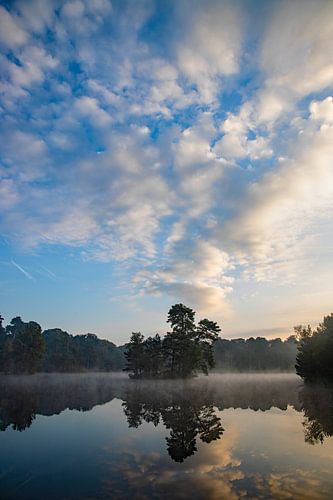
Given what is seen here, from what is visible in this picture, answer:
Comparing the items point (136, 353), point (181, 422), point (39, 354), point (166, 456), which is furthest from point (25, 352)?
point (166, 456)

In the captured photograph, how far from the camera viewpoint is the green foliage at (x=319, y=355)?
161ft

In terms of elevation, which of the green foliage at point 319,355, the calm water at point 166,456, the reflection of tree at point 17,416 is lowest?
the calm water at point 166,456

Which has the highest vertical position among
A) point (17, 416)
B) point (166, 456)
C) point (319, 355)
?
point (319, 355)

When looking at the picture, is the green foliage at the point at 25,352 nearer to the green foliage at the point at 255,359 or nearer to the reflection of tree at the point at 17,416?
the reflection of tree at the point at 17,416

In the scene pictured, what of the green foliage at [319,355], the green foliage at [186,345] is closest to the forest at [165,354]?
the green foliage at [186,345]

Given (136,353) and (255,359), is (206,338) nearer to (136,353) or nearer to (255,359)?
(136,353)

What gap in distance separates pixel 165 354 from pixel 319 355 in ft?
96.9

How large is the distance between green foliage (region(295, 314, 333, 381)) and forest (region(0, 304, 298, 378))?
1219cm

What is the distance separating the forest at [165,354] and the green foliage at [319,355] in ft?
40.0

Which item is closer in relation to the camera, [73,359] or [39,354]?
[39,354]

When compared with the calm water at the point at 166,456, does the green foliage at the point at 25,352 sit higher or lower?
higher

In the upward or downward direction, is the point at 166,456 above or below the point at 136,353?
below

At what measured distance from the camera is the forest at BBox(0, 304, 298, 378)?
66.3 metres

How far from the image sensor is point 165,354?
223 feet
